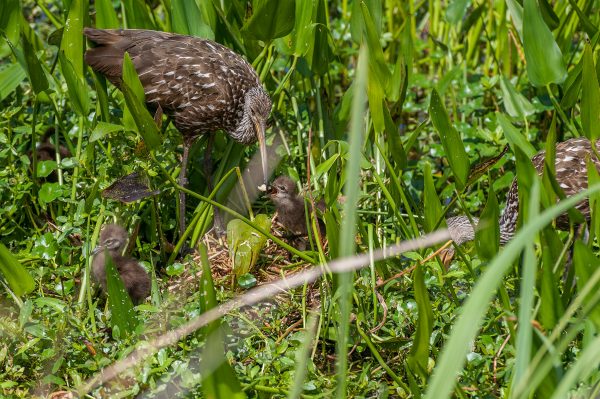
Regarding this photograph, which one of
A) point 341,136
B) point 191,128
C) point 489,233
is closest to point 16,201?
point 191,128

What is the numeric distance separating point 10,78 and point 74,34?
23.4 inches

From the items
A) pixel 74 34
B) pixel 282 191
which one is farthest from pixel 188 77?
pixel 282 191

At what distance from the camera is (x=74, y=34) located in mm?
4402

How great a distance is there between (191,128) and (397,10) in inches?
111

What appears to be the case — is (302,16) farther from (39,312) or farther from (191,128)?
(39,312)

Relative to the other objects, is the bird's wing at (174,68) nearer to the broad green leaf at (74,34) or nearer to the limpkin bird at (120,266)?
the broad green leaf at (74,34)

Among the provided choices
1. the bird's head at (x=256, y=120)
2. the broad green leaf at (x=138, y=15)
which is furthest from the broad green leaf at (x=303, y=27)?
the broad green leaf at (x=138, y=15)

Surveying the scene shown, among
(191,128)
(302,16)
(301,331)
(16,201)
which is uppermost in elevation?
(302,16)

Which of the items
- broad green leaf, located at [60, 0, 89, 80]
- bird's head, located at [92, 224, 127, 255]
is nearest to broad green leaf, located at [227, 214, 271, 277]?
bird's head, located at [92, 224, 127, 255]

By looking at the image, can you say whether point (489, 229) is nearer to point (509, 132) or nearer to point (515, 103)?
point (509, 132)

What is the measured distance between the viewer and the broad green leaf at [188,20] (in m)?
4.85

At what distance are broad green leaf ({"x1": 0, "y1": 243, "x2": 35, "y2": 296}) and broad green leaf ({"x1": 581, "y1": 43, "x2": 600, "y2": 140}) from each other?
2.48 m

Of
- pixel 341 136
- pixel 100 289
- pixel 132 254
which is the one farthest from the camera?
pixel 341 136

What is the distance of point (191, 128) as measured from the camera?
15.9 ft
